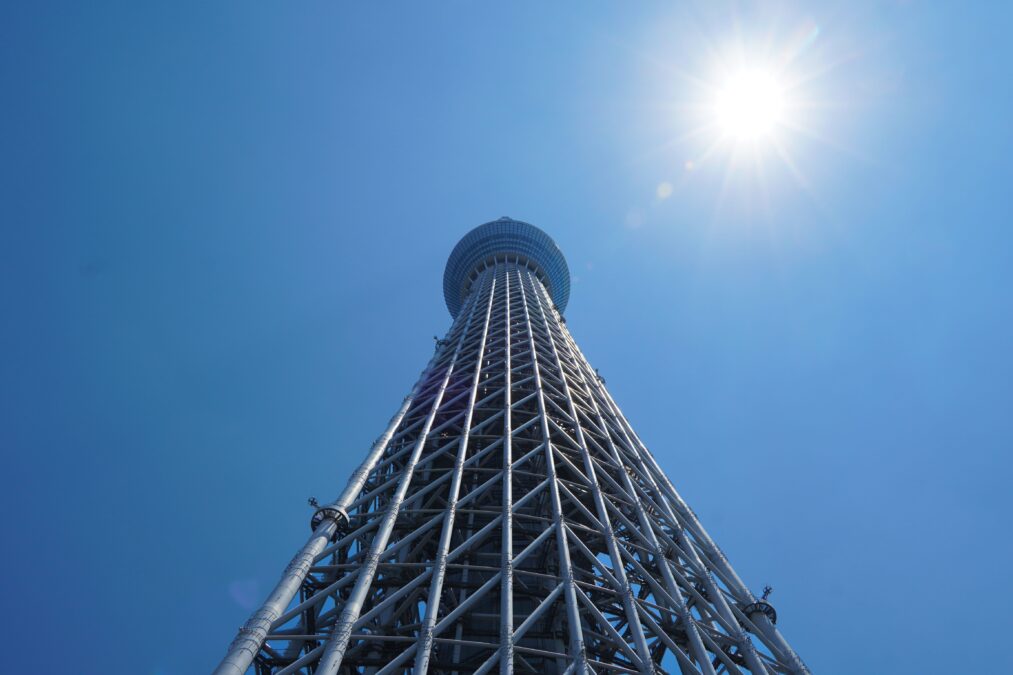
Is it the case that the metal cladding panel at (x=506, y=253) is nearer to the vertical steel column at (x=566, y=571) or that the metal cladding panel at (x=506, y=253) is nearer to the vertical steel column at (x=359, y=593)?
the vertical steel column at (x=566, y=571)

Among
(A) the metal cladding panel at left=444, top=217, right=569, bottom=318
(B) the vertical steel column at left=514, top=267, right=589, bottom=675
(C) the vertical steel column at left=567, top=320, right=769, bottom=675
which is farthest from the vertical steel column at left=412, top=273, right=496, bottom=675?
(A) the metal cladding panel at left=444, top=217, right=569, bottom=318

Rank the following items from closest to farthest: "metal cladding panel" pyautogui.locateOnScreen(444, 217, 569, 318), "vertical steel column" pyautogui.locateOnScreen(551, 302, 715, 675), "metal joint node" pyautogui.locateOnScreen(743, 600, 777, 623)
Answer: "vertical steel column" pyautogui.locateOnScreen(551, 302, 715, 675) < "metal joint node" pyautogui.locateOnScreen(743, 600, 777, 623) < "metal cladding panel" pyautogui.locateOnScreen(444, 217, 569, 318)

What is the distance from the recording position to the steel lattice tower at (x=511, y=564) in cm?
1258

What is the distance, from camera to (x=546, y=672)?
47.8 feet

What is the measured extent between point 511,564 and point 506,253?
172 ft

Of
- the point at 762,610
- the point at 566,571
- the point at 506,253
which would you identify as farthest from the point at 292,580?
the point at 506,253

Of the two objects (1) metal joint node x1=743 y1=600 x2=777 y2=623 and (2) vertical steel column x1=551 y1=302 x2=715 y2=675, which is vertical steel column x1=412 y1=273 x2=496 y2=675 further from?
(1) metal joint node x1=743 y1=600 x2=777 y2=623

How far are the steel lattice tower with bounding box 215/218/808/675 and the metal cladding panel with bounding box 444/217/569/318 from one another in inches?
1398

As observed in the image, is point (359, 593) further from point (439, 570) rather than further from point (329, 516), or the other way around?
point (329, 516)

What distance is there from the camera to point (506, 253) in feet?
212

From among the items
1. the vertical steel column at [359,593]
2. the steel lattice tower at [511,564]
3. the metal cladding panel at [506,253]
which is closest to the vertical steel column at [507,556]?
the steel lattice tower at [511,564]

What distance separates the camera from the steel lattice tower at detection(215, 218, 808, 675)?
1258 cm

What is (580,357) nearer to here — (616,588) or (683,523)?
(683,523)

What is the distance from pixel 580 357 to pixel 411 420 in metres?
14.9
